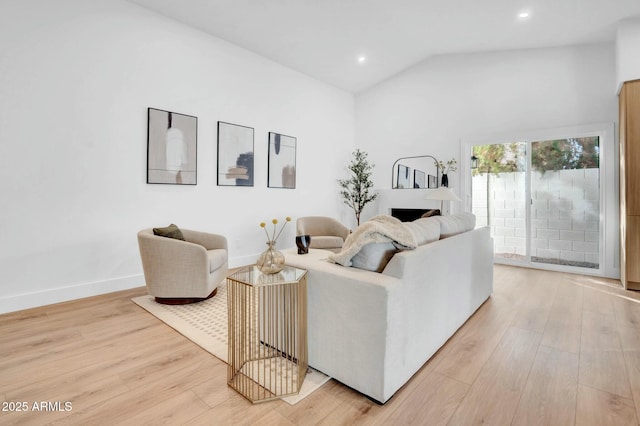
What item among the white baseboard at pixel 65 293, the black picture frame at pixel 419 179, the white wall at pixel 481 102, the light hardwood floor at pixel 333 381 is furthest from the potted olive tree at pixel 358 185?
the white baseboard at pixel 65 293

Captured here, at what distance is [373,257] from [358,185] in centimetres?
458

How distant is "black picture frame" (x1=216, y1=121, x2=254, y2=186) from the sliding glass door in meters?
3.66

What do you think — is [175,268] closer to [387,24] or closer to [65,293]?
[65,293]

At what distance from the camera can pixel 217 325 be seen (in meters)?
2.55

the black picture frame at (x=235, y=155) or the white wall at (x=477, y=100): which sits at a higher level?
the white wall at (x=477, y=100)

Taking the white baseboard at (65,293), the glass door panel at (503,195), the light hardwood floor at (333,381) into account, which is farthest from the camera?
the glass door panel at (503,195)

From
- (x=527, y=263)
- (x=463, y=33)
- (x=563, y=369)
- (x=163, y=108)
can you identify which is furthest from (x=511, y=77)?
(x=163, y=108)

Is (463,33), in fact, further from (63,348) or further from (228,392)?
(63,348)

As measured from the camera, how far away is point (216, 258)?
10.3 ft

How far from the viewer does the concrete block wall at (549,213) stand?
437cm

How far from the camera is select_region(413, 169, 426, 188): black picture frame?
565 centimetres

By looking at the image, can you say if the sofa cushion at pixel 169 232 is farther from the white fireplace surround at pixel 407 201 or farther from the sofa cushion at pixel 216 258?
the white fireplace surround at pixel 407 201

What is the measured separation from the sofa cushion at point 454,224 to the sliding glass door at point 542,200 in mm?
2343

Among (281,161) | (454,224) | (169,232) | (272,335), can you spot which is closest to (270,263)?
(272,335)
